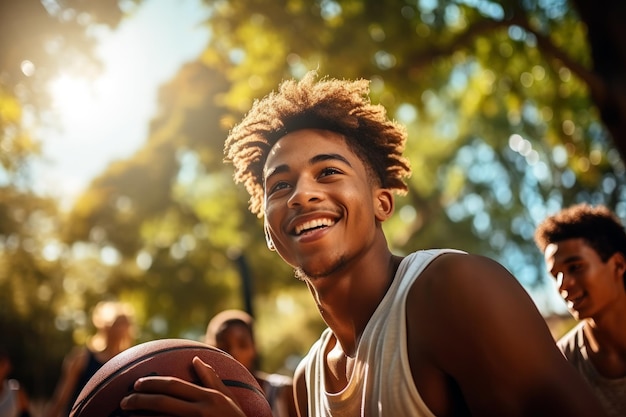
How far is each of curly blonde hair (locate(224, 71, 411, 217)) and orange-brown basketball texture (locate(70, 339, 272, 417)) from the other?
1.05 metres

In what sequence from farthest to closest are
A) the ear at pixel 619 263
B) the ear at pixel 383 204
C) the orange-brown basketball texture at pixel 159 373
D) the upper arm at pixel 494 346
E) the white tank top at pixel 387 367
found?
Result: the ear at pixel 619 263 → the ear at pixel 383 204 → the orange-brown basketball texture at pixel 159 373 → the white tank top at pixel 387 367 → the upper arm at pixel 494 346

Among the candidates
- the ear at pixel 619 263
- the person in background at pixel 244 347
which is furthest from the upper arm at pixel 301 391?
the person in background at pixel 244 347

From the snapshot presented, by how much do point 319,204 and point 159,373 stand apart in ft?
2.88

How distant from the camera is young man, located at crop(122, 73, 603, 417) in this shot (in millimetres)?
1956

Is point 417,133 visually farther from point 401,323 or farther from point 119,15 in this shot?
point 401,323

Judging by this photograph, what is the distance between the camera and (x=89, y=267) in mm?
21906

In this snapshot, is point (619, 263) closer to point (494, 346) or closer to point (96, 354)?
point (494, 346)

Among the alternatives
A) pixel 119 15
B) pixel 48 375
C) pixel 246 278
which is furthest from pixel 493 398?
pixel 48 375

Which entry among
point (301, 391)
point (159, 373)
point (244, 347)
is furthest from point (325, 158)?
point (244, 347)

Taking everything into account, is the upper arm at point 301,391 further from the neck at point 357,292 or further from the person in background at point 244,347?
the person in background at point 244,347

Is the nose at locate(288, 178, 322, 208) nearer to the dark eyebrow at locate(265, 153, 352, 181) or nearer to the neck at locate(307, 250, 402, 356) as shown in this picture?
the dark eyebrow at locate(265, 153, 352, 181)

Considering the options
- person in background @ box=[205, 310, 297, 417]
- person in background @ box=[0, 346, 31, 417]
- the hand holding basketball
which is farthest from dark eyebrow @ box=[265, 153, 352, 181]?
person in background @ box=[0, 346, 31, 417]

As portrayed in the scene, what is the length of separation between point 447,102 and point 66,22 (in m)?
16.2

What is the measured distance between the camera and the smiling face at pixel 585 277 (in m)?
3.67
